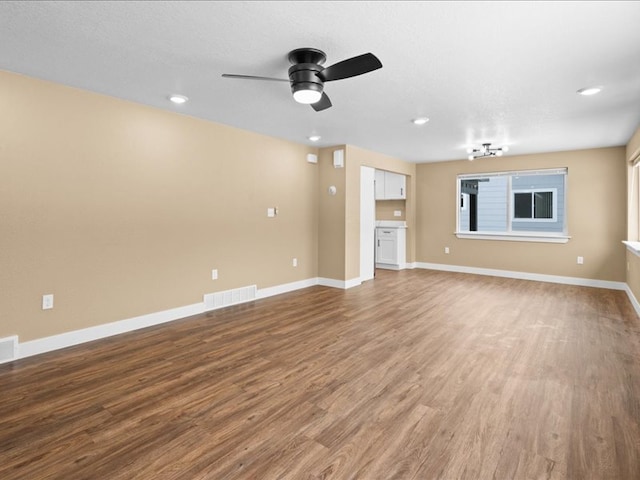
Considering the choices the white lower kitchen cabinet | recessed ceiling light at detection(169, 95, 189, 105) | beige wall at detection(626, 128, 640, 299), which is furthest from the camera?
the white lower kitchen cabinet

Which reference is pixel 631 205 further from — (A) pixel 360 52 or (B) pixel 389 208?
(A) pixel 360 52

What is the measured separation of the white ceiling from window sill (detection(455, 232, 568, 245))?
8.20 ft

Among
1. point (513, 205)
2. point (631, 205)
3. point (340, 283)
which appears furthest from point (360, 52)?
point (513, 205)

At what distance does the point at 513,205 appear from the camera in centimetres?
677

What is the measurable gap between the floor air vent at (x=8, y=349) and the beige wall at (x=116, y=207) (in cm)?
6

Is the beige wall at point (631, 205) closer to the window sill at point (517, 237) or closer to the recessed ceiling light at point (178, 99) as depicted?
the window sill at point (517, 237)

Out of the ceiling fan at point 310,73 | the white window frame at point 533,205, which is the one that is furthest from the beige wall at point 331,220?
the white window frame at point 533,205

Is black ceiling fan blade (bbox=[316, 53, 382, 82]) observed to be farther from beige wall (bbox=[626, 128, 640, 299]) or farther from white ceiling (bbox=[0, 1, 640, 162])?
beige wall (bbox=[626, 128, 640, 299])

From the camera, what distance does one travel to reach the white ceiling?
1962 mm

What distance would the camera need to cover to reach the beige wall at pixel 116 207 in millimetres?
2928

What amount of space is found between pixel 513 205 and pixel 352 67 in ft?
19.0

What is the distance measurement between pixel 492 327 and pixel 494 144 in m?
3.16

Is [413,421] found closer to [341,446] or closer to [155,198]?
[341,446]

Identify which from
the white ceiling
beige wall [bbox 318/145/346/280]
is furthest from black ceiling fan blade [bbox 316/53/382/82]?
beige wall [bbox 318/145/346/280]
